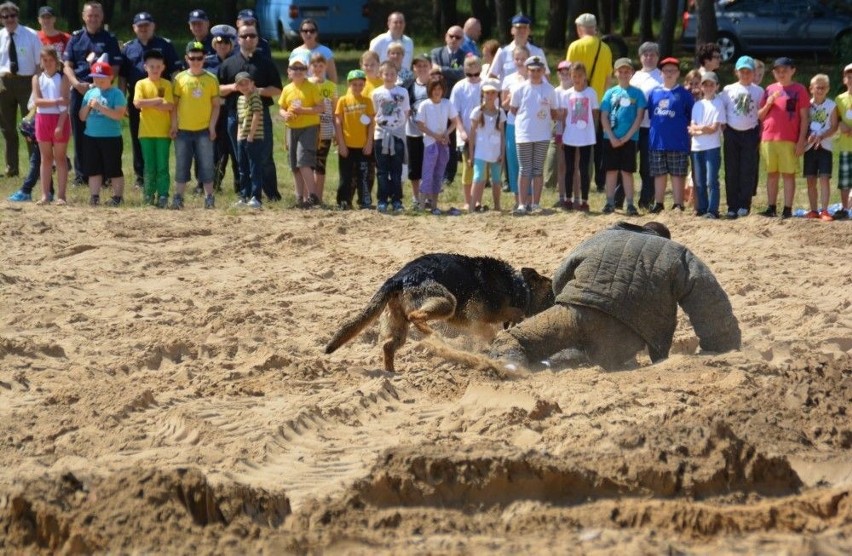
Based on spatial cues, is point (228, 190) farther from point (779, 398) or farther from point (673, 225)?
point (779, 398)

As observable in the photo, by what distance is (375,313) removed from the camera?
8984 mm

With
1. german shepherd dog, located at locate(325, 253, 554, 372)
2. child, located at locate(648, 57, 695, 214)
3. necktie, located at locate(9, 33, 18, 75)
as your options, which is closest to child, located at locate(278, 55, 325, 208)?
child, located at locate(648, 57, 695, 214)

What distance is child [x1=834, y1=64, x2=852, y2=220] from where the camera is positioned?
14.4 meters

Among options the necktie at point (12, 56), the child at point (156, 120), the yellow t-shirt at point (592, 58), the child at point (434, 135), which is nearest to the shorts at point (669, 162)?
the yellow t-shirt at point (592, 58)

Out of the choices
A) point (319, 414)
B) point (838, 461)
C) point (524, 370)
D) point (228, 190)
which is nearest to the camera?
point (838, 461)

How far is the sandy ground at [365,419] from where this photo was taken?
544 centimetres

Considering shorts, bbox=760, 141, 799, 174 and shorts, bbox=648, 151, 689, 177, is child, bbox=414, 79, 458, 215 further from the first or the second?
shorts, bbox=760, 141, 799, 174

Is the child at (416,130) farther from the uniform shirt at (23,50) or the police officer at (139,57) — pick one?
the uniform shirt at (23,50)

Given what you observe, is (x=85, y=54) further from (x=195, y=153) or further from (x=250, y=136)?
(x=250, y=136)

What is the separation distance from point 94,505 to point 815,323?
656cm

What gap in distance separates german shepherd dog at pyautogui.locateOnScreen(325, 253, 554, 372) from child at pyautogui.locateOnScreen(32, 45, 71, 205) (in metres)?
7.42

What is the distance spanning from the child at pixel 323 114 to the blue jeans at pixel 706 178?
4.17 meters

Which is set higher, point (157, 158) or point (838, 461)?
point (157, 158)

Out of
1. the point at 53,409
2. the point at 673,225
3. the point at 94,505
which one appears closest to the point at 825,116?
the point at 673,225
